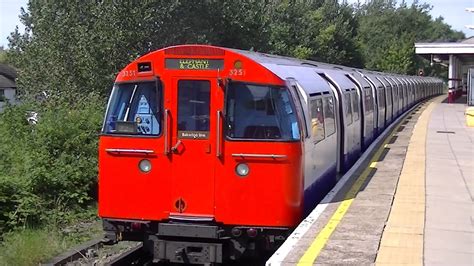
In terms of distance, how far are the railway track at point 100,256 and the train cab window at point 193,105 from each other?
6.47 ft

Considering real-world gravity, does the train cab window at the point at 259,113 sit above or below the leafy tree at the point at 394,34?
below

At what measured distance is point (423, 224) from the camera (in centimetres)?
830

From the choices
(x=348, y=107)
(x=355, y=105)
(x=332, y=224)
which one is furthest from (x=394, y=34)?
(x=332, y=224)

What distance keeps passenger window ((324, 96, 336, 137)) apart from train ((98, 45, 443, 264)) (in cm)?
240

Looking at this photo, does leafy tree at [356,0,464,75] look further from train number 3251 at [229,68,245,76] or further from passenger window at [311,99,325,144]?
train number 3251 at [229,68,245,76]

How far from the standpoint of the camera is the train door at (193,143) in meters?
7.48

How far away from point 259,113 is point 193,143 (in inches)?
32.1

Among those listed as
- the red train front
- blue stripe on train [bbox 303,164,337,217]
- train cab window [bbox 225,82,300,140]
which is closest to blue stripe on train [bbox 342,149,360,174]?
blue stripe on train [bbox 303,164,337,217]

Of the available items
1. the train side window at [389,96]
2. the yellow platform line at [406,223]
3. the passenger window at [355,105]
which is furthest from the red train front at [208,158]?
the train side window at [389,96]

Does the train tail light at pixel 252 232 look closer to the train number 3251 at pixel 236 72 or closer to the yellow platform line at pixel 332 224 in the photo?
the yellow platform line at pixel 332 224

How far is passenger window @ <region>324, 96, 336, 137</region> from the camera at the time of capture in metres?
10.2

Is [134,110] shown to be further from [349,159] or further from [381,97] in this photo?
[381,97]

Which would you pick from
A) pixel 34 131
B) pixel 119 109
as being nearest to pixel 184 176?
pixel 119 109

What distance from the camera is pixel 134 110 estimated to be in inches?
309
